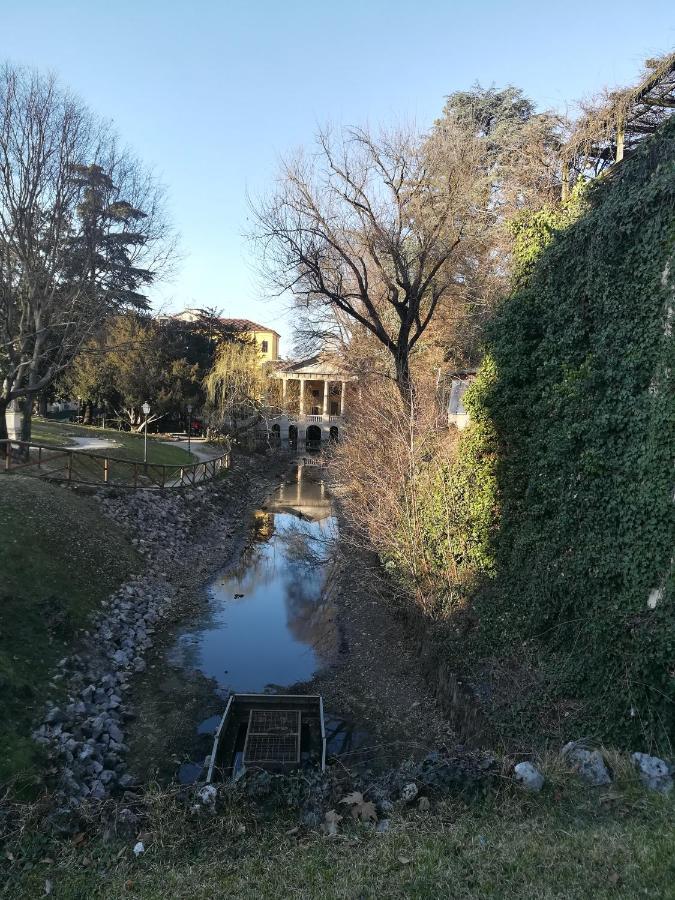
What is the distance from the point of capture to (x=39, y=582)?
442 inches

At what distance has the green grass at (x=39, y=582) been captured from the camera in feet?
26.0

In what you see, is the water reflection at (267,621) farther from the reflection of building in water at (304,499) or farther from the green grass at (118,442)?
the green grass at (118,442)

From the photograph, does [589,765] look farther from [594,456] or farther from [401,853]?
[594,456]

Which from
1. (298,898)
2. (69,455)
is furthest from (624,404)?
(69,455)

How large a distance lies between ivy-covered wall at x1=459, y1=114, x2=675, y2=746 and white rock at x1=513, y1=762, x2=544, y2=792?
1.46 m

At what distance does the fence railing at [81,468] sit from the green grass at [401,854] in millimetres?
13055

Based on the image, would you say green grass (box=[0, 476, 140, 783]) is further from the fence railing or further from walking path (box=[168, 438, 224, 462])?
walking path (box=[168, 438, 224, 462])

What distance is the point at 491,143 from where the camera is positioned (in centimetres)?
2294

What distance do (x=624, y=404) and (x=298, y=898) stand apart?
6.29m

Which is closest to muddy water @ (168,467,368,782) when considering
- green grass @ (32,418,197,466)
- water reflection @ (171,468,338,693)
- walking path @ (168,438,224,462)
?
water reflection @ (171,468,338,693)

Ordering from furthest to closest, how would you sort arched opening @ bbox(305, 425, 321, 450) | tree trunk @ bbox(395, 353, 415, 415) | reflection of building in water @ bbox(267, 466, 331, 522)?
arched opening @ bbox(305, 425, 321, 450), reflection of building in water @ bbox(267, 466, 331, 522), tree trunk @ bbox(395, 353, 415, 415)

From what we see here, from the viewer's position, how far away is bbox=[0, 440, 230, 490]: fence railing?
16.4 metres

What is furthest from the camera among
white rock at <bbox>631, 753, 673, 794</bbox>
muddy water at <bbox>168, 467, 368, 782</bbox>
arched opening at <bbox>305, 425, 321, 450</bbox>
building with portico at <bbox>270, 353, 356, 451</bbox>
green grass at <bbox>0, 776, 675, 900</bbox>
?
arched opening at <bbox>305, 425, 321, 450</bbox>

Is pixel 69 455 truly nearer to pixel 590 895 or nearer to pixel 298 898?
pixel 298 898
